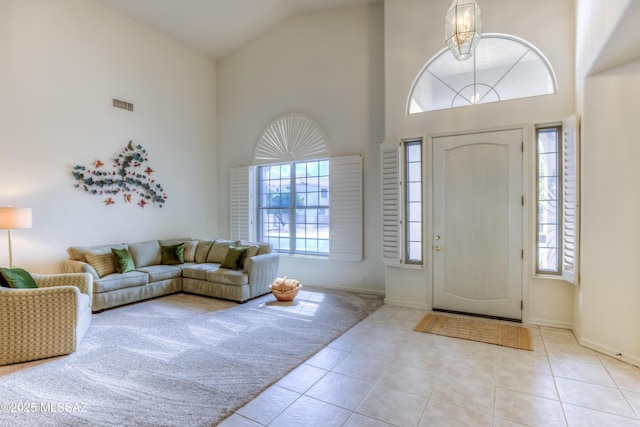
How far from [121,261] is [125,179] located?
4.72 ft

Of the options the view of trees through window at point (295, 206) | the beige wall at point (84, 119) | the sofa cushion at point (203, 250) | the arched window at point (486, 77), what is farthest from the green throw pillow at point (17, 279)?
the arched window at point (486, 77)

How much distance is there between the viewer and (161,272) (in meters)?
5.03

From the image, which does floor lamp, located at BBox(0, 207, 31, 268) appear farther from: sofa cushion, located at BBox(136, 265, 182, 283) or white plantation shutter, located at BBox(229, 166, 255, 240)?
white plantation shutter, located at BBox(229, 166, 255, 240)

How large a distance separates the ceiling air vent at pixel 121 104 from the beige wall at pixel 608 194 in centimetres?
610

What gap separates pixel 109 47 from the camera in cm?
521

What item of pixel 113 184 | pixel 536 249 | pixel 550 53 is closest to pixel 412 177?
pixel 536 249

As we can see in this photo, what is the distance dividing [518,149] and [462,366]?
8.22 feet

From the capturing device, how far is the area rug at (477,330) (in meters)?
3.31

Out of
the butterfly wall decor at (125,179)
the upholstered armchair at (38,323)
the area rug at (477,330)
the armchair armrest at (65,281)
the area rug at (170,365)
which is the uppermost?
the butterfly wall decor at (125,179)

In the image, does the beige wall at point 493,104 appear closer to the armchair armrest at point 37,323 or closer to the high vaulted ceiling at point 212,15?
the high vaulted ceiling at point 212,15

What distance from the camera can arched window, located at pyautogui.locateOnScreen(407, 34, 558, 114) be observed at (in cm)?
379

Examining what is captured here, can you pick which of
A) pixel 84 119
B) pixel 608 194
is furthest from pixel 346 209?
pixel 84 119

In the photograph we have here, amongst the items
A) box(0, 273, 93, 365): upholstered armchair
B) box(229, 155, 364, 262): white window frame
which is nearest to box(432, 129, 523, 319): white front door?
box(229, 155, 364, 262): white window frame

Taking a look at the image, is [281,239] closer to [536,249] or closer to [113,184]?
[113,184]
